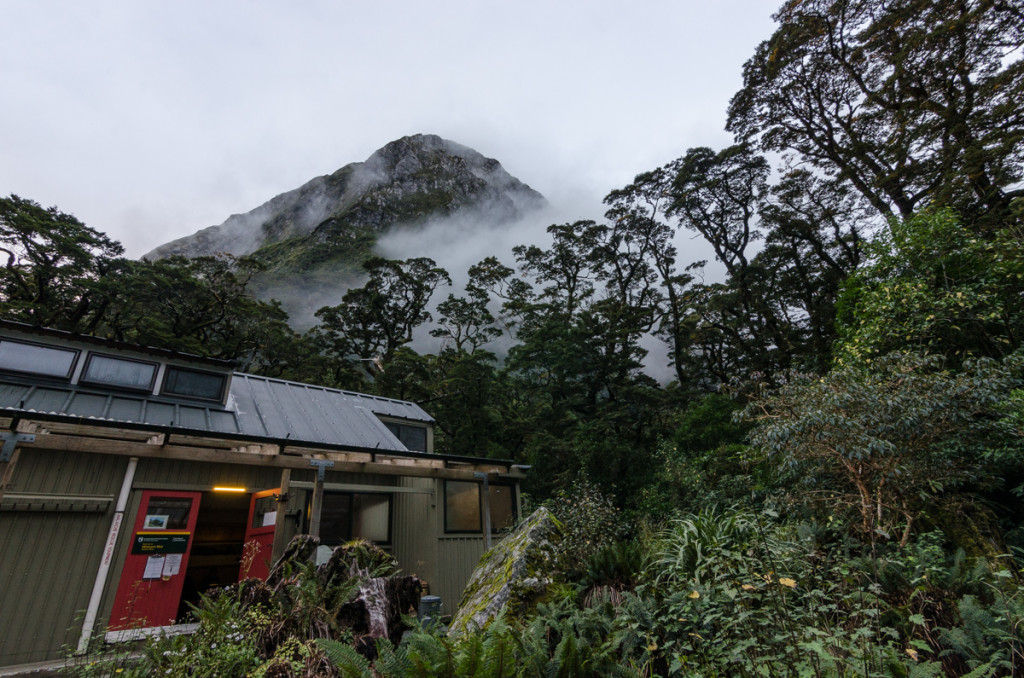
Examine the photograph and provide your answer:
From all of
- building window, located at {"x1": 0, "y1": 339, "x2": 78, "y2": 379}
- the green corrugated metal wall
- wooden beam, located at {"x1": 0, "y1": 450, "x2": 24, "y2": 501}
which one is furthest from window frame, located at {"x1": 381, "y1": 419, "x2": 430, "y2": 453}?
wooden beam, located at {"x1": 0, "y1": 450, "x2": 24, "y2": 501}

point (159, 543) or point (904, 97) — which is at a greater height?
point (904, 97)

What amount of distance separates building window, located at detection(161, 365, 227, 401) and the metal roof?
0.29 meters

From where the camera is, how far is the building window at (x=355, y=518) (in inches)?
431

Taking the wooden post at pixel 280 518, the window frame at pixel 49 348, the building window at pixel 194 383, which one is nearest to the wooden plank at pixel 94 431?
the wooden post at pixel 280 518

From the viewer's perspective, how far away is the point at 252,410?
11.2 metres

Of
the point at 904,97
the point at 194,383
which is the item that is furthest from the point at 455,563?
the point at 904,97

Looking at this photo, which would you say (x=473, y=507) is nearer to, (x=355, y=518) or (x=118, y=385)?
(x=355, y=518)

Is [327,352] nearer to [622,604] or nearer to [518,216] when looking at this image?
[622,604]

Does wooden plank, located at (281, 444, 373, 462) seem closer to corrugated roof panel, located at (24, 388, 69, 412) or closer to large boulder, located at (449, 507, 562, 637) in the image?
corrugated roof panel, located at (24, 388, 69, 412)

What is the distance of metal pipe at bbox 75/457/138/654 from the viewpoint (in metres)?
7.16

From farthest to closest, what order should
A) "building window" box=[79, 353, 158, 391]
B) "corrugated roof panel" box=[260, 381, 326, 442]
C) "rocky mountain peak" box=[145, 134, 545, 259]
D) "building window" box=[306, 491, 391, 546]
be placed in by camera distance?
"rocky mountain peak" box=[145, 134, 545, 259] → "corrugated roof panel" box=[260, 381, 326, 442] → "building window" box=[306, 491, 391, 546] → "building window" box=[79, 353, 158, 391]

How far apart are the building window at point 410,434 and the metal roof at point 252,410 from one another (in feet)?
0.89

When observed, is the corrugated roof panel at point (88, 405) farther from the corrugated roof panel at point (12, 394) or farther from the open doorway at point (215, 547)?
the open doorway at point (215, 547)

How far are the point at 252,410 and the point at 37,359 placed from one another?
3897 mm
